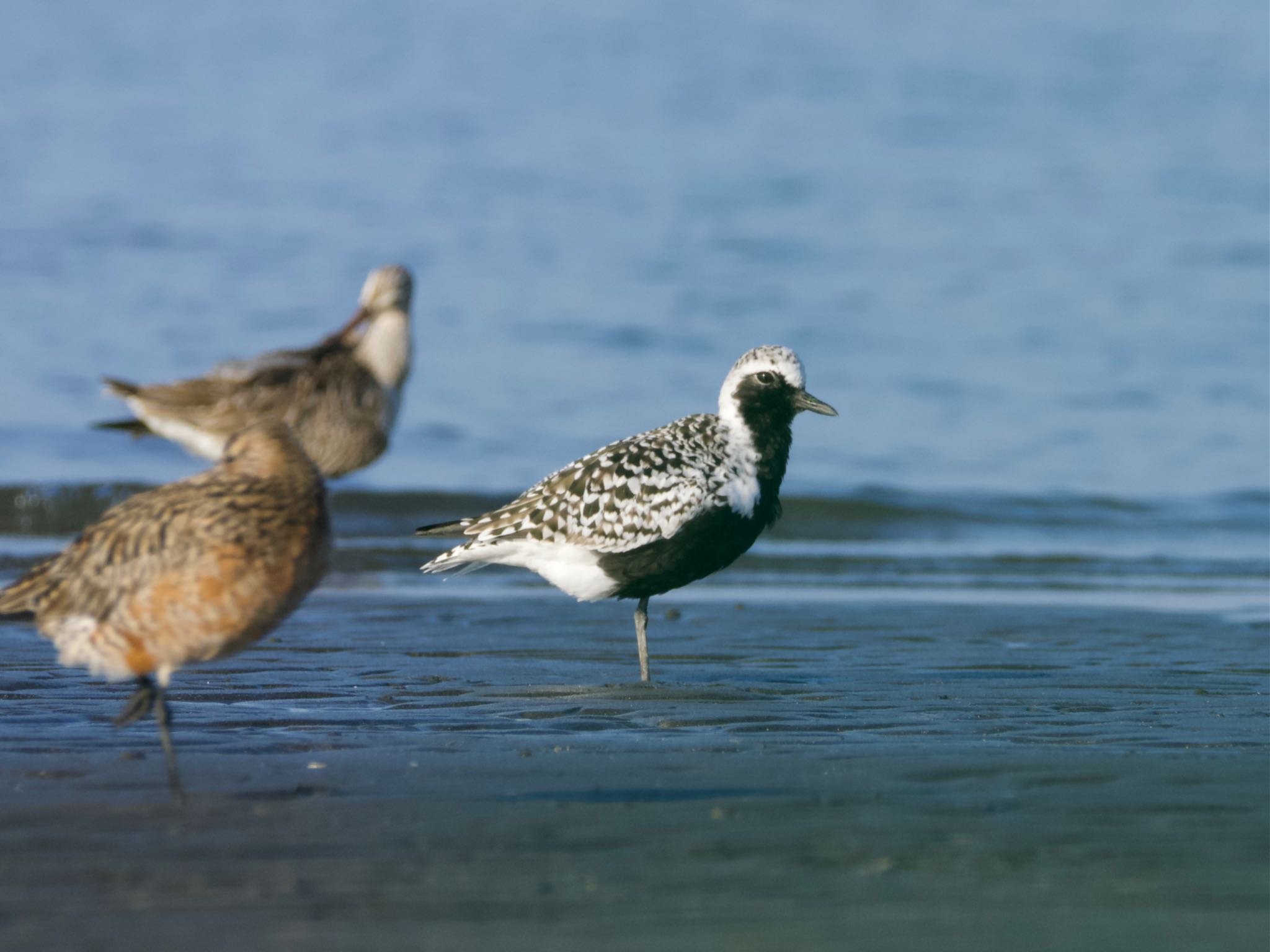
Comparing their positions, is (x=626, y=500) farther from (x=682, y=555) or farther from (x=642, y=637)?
(x=642, y=637)

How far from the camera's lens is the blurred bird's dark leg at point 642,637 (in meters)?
7.89

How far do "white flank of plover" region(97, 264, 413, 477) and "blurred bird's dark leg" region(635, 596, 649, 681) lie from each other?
15.1 feet

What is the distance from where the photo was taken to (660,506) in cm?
802

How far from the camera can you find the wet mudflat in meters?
4.45

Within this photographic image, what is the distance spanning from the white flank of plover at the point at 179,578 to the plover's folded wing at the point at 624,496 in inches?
89.4

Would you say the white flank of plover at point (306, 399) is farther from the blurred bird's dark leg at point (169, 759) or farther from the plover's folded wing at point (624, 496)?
the blurred bird's dark leg at point (169, 759)

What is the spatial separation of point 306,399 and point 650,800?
7.38 m

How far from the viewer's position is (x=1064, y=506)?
15398mm

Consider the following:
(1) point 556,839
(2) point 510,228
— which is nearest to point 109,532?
(1) point 556,839

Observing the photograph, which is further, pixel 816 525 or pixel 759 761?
pixel 816 525

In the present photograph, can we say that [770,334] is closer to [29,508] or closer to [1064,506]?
[1064,506]

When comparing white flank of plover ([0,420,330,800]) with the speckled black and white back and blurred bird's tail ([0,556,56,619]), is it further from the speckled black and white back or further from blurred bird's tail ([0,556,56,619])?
the speckled black and white back

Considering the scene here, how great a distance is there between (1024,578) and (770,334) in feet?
35.7

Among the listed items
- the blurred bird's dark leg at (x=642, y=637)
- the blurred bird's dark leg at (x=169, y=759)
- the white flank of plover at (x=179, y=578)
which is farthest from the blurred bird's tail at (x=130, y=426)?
the blurred bird's dark leg at (x=169, y=759)
